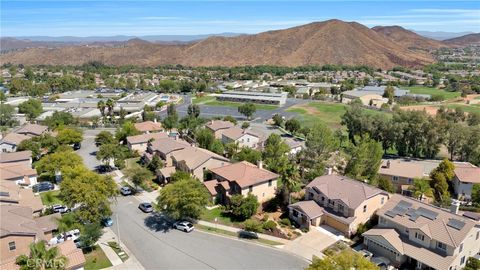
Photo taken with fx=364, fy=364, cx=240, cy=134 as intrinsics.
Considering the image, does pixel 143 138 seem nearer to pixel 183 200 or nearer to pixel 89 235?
pixel 183 200

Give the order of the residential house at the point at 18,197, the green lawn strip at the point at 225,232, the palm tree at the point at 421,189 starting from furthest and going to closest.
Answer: the palm tree at the point at 421,189 → the residential house at the point at 18,197 → the green lawn strip at the point at 225,232

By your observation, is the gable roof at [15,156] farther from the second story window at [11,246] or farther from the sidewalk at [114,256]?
the second story window at [11,246]

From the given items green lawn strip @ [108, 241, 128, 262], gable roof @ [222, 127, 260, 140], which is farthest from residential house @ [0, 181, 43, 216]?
gable roof @ [222, 127, 260, 140]

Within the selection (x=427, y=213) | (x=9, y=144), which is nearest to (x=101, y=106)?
(x=9, y=144)

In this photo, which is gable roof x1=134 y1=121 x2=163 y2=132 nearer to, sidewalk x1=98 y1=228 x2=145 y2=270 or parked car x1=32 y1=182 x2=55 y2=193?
parked car x1=32 y1=182 x2=55 y2=193

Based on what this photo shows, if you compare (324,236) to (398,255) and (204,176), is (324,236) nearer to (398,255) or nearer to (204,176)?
(398,255)

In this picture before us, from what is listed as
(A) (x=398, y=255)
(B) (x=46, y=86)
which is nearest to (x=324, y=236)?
(A) (x=398, y=255)

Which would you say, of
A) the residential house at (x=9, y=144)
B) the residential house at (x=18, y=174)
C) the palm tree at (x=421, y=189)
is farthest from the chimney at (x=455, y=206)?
the residential house at (x=9, y=144)
